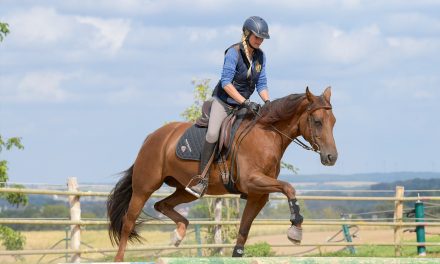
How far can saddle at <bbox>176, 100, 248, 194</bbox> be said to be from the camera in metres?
9.93

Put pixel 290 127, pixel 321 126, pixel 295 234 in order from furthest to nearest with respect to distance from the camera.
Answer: pixel 290 127 < pixel 321 126 < pixel 295 234

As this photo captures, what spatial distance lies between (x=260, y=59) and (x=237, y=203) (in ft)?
32.4

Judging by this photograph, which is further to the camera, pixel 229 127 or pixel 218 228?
pixel 218 228

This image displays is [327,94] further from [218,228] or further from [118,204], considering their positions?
[218,228]

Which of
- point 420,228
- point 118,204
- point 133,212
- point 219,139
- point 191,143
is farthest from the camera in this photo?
point 420,228

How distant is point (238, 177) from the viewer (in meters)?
9.77

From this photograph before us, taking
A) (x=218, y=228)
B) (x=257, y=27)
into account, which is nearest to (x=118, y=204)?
(x=257, y=27)

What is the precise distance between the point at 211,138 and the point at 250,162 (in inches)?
21.6

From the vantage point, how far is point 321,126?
30.9 ft

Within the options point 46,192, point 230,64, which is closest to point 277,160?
point 230,64

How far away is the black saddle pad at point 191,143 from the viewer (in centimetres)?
1020

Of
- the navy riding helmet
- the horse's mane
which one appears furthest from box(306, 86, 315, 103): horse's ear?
the navy riding helmet

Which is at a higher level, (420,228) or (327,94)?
(327,94)

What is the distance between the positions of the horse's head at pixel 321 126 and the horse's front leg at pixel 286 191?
0.47 metres
